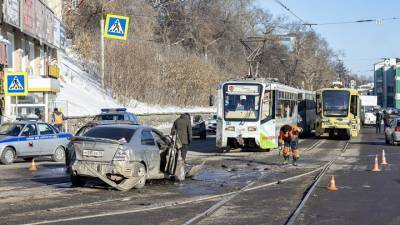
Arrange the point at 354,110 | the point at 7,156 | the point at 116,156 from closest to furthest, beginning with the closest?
the point at 116,156, the point at 7,156, the point at 354,110

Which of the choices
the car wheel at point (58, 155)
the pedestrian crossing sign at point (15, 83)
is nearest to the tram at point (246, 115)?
the car wheel at point (58, 155)

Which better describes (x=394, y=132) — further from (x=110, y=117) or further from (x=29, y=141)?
(x=29, y=141)

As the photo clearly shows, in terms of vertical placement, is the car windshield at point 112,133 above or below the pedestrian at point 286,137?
above

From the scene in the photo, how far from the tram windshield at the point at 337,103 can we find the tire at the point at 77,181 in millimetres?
27781

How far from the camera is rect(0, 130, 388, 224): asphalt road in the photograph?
11.2m

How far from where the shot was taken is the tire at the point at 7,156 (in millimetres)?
22609

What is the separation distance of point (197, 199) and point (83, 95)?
37757 millimetres

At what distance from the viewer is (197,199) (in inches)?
540

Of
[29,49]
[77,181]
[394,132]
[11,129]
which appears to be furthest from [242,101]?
[29,49]

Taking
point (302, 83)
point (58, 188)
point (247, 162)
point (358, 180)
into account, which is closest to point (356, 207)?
point (358, 180)

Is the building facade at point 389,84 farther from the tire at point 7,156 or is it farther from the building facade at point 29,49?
the tire at point 7,156

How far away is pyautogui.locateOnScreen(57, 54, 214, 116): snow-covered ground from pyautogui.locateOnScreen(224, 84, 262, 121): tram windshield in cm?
1549

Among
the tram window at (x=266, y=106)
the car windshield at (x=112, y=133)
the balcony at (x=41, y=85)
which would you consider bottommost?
the car windshield at (x=112, y=133)

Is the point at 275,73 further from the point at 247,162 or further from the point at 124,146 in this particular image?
the point at 124,146
